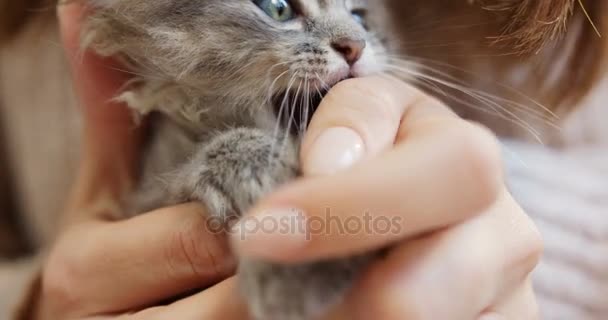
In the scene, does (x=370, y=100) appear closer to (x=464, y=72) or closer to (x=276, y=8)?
(x=276, y=8)

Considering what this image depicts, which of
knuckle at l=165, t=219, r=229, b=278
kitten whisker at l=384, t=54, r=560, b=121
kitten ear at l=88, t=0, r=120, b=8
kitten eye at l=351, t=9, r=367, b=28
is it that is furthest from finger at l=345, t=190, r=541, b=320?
kitten ear at l=88, t=0, r=120, b=8

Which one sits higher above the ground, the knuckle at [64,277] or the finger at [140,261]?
the finger at [140,261]

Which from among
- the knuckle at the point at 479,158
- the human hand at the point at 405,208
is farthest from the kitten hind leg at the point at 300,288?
the knuckle at the point at 479,158

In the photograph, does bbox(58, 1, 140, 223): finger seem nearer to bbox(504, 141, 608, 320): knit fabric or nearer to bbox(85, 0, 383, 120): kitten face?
bbox(85, 0, 383, 120): kitten face

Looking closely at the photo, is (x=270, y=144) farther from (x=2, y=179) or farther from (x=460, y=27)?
(x=2, y=179)

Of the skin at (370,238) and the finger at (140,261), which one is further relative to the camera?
the finger at (140,261)

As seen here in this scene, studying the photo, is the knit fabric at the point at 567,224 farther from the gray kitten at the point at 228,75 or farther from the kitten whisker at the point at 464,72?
the gray kitten at the point at 228,75

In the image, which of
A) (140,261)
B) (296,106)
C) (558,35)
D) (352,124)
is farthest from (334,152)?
(558,35)
